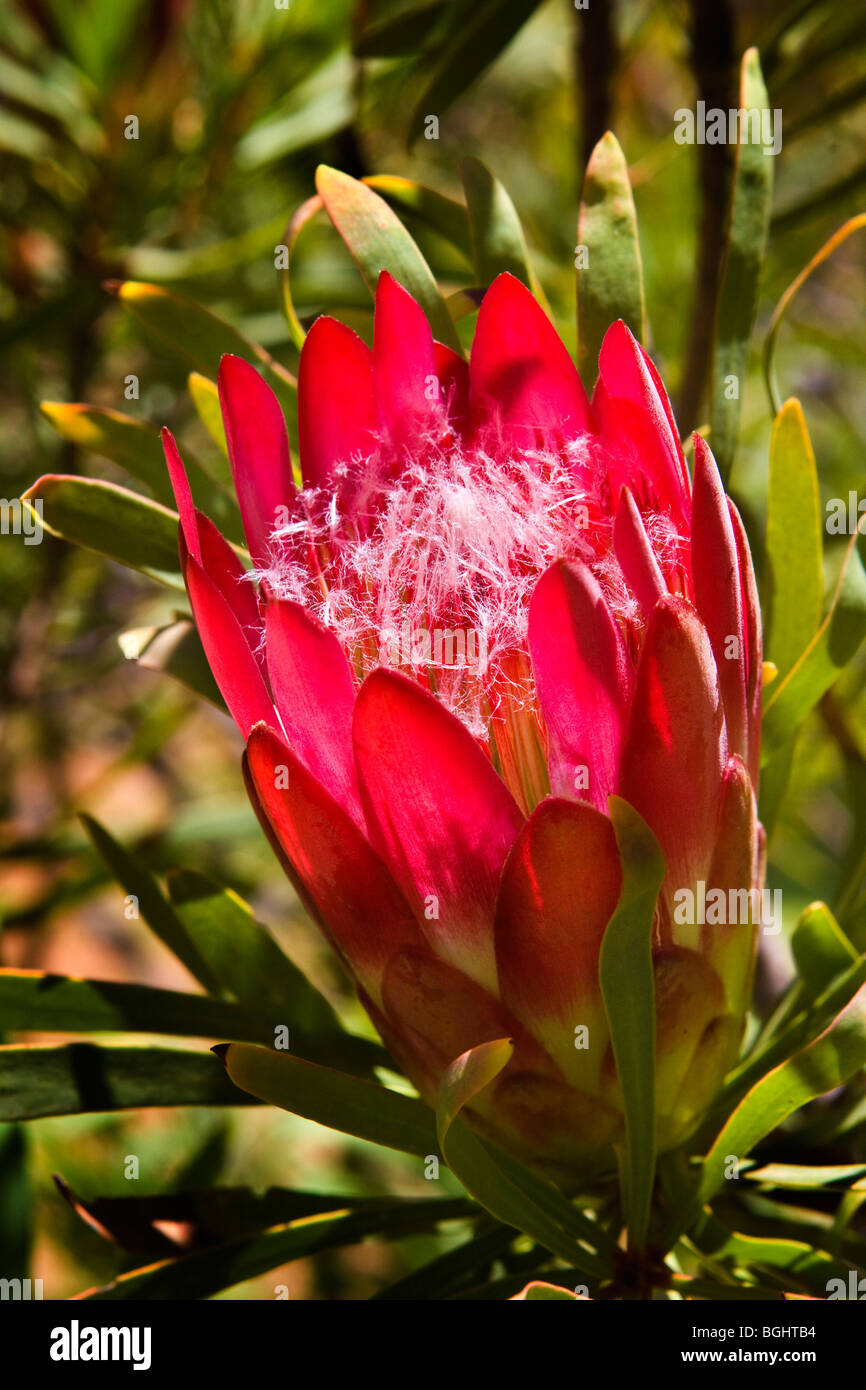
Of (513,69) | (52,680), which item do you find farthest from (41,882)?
(513,69)

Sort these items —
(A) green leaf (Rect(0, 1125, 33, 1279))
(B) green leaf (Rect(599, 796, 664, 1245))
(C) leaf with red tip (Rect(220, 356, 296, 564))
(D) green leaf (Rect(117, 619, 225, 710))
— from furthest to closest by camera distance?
(A) green leaf (Rect(0, 1125, 33, 1279)), (D) green leaf (Rect(117, 619, 225, 710)), (C) leaf with red tip (Rect(220, 356, 296, 564)), (B) green leaf (Rect(599, 796, 664, 1245))

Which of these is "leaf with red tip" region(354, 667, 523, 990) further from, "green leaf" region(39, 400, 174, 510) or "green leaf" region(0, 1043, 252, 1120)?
"green leaf" region(39, 400, 174, 510)

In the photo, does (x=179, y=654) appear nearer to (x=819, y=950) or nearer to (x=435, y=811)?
(x=435, y=811)

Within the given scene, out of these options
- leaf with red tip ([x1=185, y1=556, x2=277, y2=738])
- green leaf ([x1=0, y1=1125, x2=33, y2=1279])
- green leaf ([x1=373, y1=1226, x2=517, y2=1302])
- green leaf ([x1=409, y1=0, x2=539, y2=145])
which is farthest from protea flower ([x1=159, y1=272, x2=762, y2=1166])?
green leaf ([x1=0, y1=1125, x2=33, y2=1279])

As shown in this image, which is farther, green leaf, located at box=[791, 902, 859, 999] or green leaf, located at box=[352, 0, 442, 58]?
green leaf, located at box=[352, 0, 442, 58]

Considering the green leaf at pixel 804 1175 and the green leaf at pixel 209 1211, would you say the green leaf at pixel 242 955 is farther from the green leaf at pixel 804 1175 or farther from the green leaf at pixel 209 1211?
the green leaf at pixel 804 1175

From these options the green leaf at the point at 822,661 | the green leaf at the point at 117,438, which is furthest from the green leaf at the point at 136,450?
the green leaf at the point at 822,661
